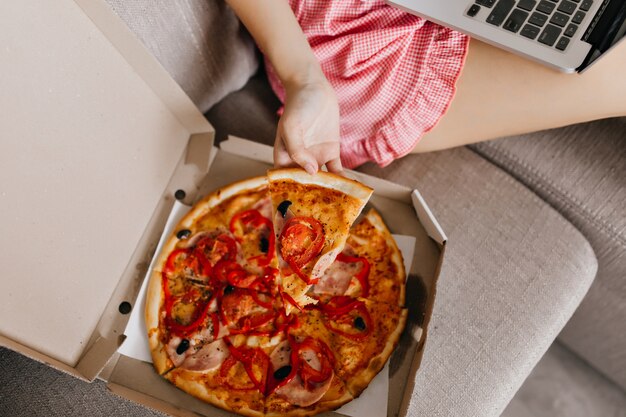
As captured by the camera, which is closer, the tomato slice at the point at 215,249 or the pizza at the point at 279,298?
the pizza at the point at 279,298

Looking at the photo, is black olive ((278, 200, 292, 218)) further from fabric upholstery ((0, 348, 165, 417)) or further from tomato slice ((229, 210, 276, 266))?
fabric upholstery ((0, 348, 165, 417))

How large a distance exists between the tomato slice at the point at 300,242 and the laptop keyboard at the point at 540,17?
1.56ft

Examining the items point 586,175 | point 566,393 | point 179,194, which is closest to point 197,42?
point 179,194

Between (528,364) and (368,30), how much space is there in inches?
28.4

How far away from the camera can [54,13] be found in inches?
31.8

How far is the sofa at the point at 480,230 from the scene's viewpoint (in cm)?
94

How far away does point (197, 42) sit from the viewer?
1.04m

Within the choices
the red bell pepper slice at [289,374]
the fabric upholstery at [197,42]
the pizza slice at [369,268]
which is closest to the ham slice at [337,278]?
the pizza slice at [369,268]

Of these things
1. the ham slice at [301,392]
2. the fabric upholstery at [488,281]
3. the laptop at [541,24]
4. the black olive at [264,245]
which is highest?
the laptop at [541,24]

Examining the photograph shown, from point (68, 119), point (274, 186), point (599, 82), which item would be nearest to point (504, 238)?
point (599, 82)

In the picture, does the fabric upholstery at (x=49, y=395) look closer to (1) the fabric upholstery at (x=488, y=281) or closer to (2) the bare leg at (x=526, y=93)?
(1) the fabric upholstery at (x=488, y=281)

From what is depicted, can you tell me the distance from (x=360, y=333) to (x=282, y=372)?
0.17 m

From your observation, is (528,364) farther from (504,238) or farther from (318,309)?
(318,309)

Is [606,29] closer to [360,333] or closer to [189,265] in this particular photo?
[360,333]
